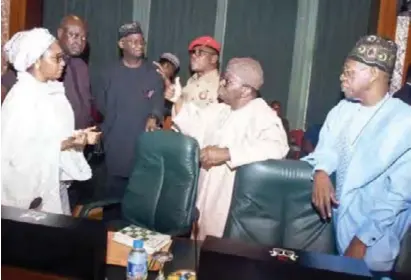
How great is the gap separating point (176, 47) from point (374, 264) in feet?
9.06

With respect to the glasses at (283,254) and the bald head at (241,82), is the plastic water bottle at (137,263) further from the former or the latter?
the bald head at (241,82)

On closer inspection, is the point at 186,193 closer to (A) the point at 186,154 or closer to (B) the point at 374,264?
(A) the point at 186,154

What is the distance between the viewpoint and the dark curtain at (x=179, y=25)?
4.50 metres

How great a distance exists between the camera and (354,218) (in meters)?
2.27

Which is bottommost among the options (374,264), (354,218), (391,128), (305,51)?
(374,264)

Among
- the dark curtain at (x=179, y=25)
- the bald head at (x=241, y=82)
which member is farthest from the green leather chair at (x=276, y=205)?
the dark curtain at (x=179, y=25)

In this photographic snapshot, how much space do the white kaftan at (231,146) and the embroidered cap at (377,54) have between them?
588 millimetres

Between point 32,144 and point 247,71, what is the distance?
102 centimetres

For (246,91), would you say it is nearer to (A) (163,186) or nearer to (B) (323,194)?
(A) (163,186)

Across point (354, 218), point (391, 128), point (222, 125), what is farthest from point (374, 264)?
point (222, 125)

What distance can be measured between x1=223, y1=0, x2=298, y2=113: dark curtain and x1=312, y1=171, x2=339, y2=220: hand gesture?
7.36 feet

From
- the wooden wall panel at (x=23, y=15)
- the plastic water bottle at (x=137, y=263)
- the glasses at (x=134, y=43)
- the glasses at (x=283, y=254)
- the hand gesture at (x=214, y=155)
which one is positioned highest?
the wooden wall panel at (x=23, y=15)

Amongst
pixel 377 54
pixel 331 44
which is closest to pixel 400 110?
pixel 377 54

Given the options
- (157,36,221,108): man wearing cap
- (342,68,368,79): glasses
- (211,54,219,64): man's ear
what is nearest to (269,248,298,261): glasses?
(342,68,368,79): glasses
